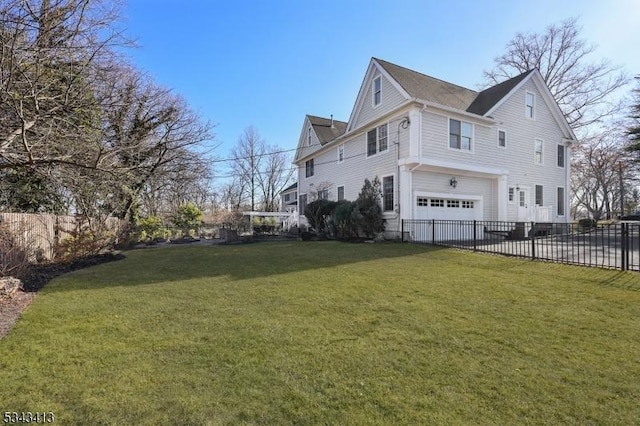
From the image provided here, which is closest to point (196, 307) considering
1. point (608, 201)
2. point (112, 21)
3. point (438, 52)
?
point (112, 21)

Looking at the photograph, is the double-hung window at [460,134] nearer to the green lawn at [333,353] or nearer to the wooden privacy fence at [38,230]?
the green lawn at [333,353]

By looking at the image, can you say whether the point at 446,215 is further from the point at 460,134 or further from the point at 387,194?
the point at 460,134

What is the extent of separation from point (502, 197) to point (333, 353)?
15744mm

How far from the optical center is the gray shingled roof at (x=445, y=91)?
49.9 feet

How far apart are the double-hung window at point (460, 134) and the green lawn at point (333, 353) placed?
9628 millimetres

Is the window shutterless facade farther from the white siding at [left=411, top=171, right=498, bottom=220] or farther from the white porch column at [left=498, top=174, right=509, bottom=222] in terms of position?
the white porch column at [left=498, top=174, right=509, bottom=222]

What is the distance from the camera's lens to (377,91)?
16.7m

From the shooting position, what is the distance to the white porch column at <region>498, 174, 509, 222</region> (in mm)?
16328

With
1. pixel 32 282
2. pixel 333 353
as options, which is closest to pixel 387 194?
pixel 32 282

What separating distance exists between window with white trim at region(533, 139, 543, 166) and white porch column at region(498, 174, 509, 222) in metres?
3.24

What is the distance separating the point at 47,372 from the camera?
2.97m

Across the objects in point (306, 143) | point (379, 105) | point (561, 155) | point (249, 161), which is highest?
point (249, 161)

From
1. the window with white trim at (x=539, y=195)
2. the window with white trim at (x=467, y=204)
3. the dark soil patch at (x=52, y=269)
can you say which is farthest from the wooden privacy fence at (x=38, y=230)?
the window with white trim at (x=539, y=195)

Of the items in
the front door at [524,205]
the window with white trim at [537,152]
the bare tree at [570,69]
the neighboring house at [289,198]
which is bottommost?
the front door at [524,205]
